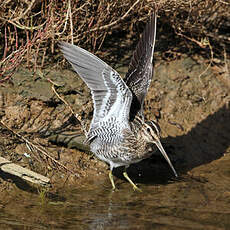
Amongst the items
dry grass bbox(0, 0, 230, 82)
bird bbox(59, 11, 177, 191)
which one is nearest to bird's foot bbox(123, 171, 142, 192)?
bird bbox(59, 11, 177, 191)

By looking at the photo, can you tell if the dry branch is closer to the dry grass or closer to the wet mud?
the wet mud

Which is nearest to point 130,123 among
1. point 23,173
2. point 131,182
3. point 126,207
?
point 131,182

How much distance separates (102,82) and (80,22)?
1.38 m

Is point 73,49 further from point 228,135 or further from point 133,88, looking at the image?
point 228,135

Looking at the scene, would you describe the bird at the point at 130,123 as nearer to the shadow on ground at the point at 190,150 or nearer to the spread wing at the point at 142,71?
the spread wing at the point at 142,71

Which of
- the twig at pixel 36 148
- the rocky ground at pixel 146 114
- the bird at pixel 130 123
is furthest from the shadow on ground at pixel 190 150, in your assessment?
the twig at pixel 36 148

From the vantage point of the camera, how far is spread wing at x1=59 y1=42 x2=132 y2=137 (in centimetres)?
440

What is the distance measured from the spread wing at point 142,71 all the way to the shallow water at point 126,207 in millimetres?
789

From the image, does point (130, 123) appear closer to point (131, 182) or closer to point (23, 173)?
point (131, 182)

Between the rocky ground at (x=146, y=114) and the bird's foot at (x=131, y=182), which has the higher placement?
the rocky ground at (x=146, y=114)

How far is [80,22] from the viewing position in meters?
5.68

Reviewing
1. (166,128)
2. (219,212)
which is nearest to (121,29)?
(166,128)

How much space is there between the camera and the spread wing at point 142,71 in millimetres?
4922

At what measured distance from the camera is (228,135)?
636cm
